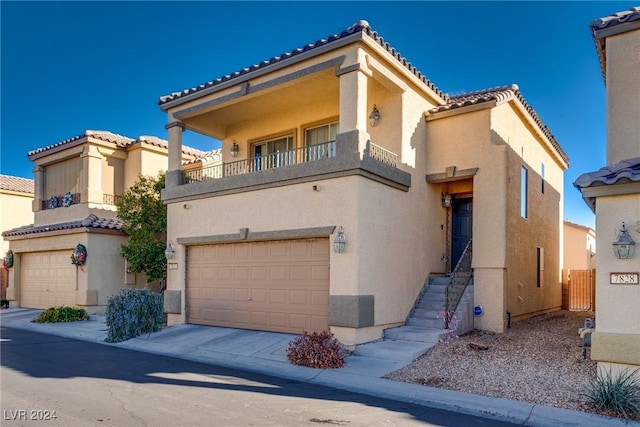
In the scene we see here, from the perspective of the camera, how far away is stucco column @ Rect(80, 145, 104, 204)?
20219 millimetres

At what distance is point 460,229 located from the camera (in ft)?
50.9

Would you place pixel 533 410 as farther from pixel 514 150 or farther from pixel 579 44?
pixel 579 44

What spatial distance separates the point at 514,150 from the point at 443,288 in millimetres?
4760

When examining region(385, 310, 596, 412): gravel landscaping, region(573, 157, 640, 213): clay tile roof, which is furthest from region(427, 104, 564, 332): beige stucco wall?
region(573, 157, 640, 213): clay tile roof

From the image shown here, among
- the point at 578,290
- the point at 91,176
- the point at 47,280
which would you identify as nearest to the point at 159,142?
the point at 91,176

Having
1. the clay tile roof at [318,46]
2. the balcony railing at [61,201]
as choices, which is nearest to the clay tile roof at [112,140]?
the balcony railing at [61,201]

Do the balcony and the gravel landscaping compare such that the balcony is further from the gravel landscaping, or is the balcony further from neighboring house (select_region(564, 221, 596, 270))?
neighboring house (select_region(564, 221, 596, 270))

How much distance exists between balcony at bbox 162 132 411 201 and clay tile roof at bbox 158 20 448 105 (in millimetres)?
2399

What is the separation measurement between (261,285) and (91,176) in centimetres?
1123

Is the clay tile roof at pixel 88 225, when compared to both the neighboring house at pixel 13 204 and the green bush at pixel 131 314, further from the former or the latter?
the neighboring house at pixel 13 204

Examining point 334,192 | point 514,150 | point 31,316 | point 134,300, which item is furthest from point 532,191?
point 31,316

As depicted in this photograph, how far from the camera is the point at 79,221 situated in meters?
19.7

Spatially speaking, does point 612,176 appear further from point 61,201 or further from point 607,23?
point 61,201

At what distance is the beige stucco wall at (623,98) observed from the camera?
928cm
